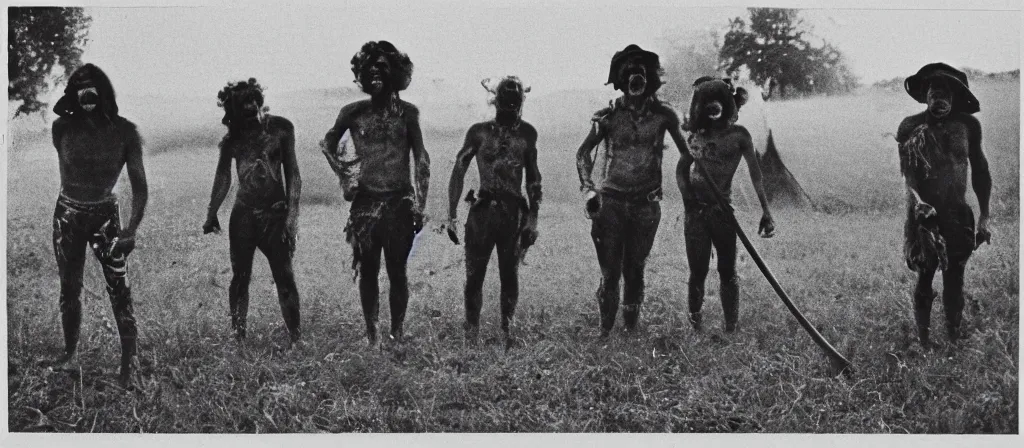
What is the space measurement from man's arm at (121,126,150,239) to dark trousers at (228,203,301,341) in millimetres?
564

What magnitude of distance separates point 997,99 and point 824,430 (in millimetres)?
2349

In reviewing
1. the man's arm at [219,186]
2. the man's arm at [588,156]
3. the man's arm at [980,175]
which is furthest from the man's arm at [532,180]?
the man's arm at [980,175]

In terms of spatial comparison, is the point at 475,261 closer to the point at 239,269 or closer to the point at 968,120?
the point at 239,269

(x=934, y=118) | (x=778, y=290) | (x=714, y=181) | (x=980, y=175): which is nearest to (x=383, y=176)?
(x=714, y=181)

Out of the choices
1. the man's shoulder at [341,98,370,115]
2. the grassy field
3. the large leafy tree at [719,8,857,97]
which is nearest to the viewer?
the grassy field

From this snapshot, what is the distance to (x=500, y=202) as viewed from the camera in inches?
209

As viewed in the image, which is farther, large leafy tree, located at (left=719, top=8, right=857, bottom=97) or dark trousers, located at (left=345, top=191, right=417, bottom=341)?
large leafy tree, located at (left=719, top=8, right=857, bottom=97)

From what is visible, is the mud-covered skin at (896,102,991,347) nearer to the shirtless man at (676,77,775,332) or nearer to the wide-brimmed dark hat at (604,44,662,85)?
the shirtless man at (676,77,775,332)

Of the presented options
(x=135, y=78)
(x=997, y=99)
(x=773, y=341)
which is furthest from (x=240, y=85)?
(x=997, y=99)

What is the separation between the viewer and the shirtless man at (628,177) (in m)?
5.31

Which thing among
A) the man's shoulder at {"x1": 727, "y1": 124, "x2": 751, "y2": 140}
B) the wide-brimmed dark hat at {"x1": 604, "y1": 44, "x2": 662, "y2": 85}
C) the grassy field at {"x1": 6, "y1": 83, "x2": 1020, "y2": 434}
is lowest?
the grassy field at {"x1": 6, "y1": 83, "x2": 1020, "y2": 434}

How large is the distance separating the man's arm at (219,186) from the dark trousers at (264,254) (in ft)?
0.35

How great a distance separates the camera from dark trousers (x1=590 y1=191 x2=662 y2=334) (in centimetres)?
532

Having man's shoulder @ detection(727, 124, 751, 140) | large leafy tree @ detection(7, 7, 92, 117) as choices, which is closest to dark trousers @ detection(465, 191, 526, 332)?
man's shoulder @ detection(727, 124, 751, 140)
